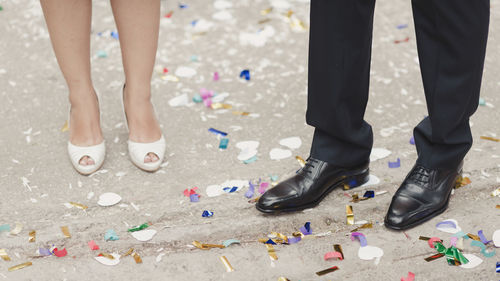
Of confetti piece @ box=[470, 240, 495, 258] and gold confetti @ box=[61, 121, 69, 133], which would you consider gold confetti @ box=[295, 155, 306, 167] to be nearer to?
confetti piece @ box=[470, 240, 495, 258]

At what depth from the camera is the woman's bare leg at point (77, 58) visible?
190cm

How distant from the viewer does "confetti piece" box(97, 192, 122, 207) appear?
77.1 inches

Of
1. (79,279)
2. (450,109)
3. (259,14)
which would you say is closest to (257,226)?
(79,279)

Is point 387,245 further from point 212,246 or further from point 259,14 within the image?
point 259,14

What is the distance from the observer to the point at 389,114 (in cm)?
239

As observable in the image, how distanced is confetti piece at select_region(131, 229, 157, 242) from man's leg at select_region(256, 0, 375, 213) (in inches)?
12.5

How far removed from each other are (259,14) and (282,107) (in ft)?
2.65

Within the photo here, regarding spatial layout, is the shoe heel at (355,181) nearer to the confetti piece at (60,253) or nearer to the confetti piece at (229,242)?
the confetti piece at (229,242)

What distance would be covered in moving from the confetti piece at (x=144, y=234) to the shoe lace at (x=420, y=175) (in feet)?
2.47

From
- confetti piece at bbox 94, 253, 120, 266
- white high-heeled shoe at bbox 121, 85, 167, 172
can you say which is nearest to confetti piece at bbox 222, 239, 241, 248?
confetti piece at bbox 94, 253, 120, 266

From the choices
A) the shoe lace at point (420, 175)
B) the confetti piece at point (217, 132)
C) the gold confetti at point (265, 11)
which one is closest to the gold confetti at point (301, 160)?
the confetti piece at point (217, 132)

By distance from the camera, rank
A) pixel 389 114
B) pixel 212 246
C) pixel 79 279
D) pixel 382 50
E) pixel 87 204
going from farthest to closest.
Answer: pixel 382 50
pixel 389 114
pixel 87 204
pixel 212 246
pixel 79 279

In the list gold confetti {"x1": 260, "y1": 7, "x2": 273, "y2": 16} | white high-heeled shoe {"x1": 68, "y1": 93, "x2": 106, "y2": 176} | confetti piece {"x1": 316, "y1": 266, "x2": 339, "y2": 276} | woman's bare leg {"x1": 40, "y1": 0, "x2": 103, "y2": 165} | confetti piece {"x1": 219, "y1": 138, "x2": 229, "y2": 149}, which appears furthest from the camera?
gold confetti {"x1": 260, "y1": 7, "x2": 273, "y2": 16}

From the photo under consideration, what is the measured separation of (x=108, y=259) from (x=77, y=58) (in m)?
0.63
